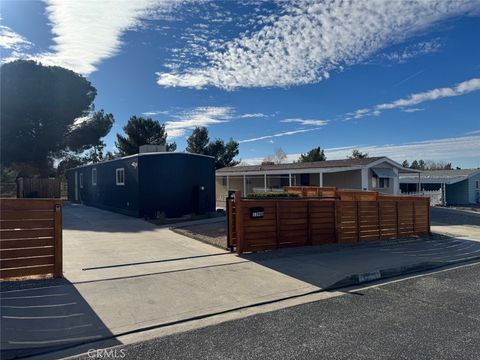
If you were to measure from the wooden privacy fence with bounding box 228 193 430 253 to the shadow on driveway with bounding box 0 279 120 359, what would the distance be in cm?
390

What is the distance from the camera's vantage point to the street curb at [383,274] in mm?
6250

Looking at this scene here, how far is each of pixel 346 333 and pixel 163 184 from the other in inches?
478

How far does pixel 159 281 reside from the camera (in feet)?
19.6

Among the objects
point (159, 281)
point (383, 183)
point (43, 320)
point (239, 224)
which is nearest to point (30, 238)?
point (43, 320)

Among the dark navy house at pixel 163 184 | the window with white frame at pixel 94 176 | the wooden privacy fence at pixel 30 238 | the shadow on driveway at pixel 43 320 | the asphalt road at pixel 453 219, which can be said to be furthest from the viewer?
the window with white frame at pixel 94 176

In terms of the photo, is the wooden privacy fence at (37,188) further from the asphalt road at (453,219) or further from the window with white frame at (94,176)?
the asphalt road at (453,219)

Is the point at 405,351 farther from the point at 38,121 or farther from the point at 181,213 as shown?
the point at 38,121

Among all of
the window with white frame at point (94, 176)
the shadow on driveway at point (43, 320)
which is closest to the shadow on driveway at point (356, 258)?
the shadow on driveway at point (43, 320)

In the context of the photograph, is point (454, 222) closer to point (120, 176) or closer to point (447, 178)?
point (120, 176)

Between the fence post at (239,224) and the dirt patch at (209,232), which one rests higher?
the fence post at (239,224)

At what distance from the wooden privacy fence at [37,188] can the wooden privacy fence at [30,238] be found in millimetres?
20606

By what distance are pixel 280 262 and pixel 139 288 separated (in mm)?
3102

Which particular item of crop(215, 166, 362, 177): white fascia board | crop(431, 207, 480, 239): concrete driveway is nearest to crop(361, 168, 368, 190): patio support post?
crop(215, 166, 362, 177): white fascia board

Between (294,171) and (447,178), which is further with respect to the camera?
(447,178)
